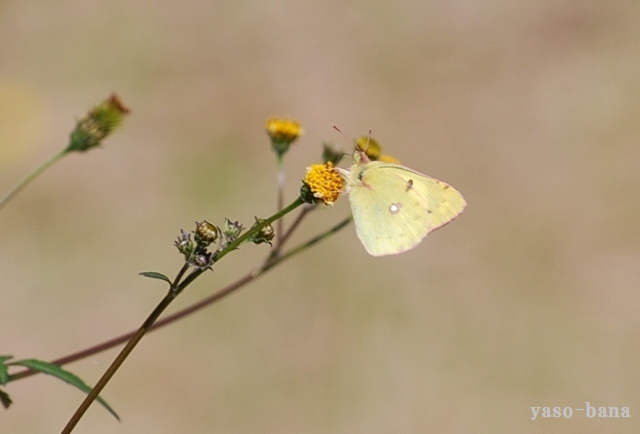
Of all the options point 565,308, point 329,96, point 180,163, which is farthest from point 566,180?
point 180,163

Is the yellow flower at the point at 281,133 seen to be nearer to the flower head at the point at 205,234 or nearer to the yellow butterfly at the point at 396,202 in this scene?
the yellow butterfly at the point at 396,202

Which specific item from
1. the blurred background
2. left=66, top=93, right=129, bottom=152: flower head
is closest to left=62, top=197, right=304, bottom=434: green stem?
left=66, top=93, right=129, bottom=152: flower head

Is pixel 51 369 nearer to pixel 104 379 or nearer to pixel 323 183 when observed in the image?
pixel 104 379

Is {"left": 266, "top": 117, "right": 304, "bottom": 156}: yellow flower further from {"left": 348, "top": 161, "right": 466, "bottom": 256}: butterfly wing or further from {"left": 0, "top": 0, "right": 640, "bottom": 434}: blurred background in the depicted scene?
{"left": 0, "top": 0, "right": 640, "bottom": 434}: blurred background

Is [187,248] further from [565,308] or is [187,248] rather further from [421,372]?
[565,308]

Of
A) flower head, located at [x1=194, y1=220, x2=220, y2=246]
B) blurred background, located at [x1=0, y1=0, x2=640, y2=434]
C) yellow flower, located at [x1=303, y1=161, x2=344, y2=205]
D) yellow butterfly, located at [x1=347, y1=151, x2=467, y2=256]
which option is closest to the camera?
flower head, located at [x1=194, y1=220, x2=220, y2=246]

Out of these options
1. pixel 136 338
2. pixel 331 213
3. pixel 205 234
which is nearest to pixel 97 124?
pixel 205 234
